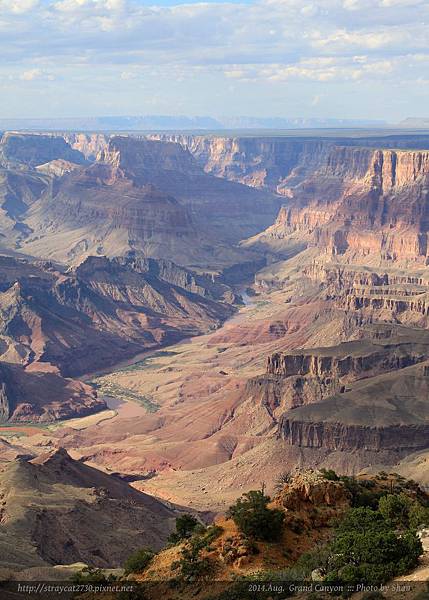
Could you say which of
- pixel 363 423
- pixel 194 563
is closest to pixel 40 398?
pixel 363 423

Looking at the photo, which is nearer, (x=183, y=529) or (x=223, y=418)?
(x=183, y=529)

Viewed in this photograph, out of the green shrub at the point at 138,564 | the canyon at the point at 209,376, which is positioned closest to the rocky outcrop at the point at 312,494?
the green shrub at the point at 138,564

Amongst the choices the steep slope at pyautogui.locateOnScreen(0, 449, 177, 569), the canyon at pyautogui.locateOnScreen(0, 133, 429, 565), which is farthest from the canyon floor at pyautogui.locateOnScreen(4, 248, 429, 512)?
the steep slope at pyautogui.locateOnScreen(0, 449, 177, 569)

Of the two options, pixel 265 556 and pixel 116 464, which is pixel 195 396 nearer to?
pixel 116 464

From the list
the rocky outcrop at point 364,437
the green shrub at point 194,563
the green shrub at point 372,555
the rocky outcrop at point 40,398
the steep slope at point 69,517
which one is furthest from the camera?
the rocky outcrop at point 40,398

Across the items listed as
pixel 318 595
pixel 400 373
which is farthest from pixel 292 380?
pixel 318 595

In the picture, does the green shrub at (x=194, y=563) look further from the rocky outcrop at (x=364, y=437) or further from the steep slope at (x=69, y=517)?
the rocky outcrop at (x=364, y=437)

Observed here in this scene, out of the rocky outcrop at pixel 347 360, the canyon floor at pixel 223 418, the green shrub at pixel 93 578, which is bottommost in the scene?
the canyon floor at pixel 223 418

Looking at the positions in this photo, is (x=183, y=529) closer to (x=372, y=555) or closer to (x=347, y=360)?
(x=372, y=555)
